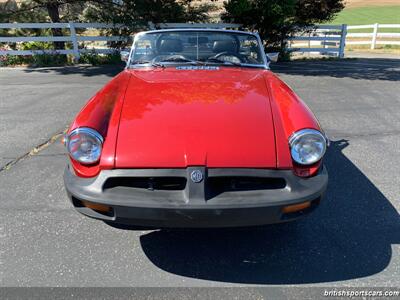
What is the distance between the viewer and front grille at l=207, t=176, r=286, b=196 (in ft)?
7.71

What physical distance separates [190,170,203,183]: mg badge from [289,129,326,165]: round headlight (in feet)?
2.11

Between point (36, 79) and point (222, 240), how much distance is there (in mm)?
8525

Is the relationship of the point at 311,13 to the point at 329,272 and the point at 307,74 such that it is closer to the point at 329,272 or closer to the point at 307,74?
the point at 307,74

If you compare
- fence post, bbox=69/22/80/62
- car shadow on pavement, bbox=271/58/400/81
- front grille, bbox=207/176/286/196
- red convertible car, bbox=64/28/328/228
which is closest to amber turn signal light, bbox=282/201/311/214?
red convertible car, bbox=64/28/328/228

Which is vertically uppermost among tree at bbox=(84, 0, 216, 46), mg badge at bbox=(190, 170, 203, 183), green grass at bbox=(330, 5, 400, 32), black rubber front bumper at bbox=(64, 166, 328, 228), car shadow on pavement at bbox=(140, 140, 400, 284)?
tree at bbox=(84, 0, 216, 46)

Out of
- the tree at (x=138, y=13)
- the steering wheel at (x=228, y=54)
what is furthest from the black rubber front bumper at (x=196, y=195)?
the tree at (x=138, y=13)

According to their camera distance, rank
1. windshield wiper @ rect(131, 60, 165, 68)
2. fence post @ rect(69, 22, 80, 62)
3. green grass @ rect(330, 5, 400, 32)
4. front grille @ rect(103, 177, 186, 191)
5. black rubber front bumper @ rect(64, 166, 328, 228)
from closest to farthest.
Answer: black rubber front bumper @ rect(64, 166, 328, 228)
front grille @ rect(103, 177, 186, 191)
windshield wiper @ rect(131, 60, 165, 68)
fence post @ rect(69, 22, 80, 62)
green grass @ rect(330, 5, 400, 32)

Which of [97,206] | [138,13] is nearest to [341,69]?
[138,13]

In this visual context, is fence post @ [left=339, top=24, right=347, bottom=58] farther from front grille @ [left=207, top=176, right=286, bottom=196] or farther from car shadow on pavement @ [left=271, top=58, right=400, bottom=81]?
front grille @ [left=207, top=176, right=286, bottom=196]

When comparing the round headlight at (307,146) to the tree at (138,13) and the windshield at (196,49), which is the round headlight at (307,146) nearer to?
the windshield at (196,49)

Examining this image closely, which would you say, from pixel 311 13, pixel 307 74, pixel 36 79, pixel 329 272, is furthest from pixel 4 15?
pixel 329 272

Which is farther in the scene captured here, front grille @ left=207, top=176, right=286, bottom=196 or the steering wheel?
the steering wheel

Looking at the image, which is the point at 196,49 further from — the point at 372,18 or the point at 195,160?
the point at 372,18

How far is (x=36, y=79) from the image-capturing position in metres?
9.66
